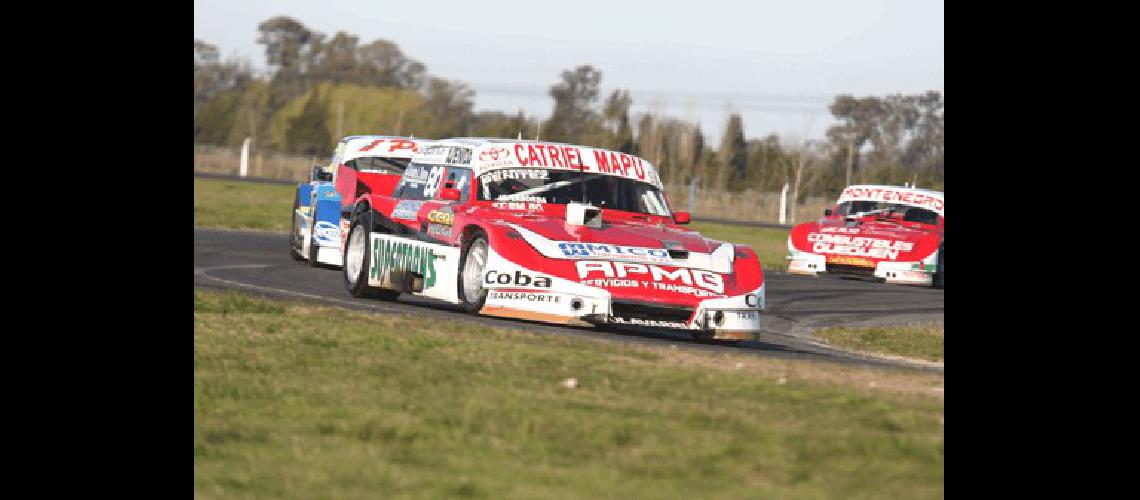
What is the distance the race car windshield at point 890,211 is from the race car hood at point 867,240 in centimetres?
34

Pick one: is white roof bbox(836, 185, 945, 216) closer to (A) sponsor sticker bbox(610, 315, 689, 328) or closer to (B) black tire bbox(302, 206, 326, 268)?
(B) black tire bbox(302, 206, 326, 268)

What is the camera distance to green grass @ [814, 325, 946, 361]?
14789mm

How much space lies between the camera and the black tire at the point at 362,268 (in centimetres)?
1507

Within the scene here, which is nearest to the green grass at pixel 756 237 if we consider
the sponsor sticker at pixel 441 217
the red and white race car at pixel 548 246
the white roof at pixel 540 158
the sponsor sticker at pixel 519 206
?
the white roof at pixel 540 158

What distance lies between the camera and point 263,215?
1389 inches

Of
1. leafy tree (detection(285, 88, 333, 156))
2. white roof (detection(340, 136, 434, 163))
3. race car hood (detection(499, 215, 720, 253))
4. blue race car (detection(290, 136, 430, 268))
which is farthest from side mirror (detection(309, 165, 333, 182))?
leafy tree (detection(285, 88, 333, 156))

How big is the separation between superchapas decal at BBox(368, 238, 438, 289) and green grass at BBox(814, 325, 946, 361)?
377cm

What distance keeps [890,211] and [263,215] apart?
14395 mm

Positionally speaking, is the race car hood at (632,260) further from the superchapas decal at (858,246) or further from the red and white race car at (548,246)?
the superchapas decal at (858,246)

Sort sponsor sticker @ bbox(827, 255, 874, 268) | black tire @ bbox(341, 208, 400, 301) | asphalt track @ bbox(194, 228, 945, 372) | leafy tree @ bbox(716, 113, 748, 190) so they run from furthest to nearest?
leafy tree @ bbox(716, 113, 748, 190)
sponsor sticker @ bbox(827, 255, 874, 268)
black tire @ bbox(341, 208, 400, 301)
asphalt track @ bbox(194, 228, 945, 372)
